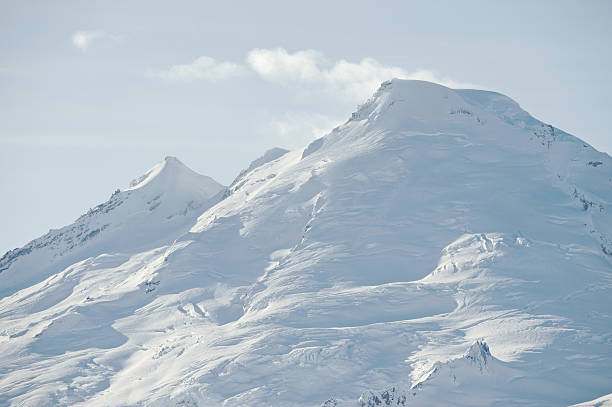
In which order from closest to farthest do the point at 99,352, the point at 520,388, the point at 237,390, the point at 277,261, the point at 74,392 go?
the point at 520,388 < the point at 237,390 < the point at 74,392 < the point at 99,352 < the point at 277,261

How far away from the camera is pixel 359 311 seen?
15700 centimetres

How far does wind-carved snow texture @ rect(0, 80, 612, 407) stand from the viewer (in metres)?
134

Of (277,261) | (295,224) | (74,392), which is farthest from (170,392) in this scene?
(295,224)

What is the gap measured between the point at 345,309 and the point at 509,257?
3183 cm

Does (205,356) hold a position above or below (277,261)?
below

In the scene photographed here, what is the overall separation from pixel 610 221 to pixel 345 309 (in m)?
61.6

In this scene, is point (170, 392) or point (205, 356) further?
point (205, 356)

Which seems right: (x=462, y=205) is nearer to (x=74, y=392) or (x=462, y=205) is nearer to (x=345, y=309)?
(x=345, y=309)

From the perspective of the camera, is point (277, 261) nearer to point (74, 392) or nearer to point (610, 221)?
point (74, 392)

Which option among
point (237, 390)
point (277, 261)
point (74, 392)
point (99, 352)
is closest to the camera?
point (237, 390)

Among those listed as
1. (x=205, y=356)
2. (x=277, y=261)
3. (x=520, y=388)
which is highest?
(x=277, y=261)

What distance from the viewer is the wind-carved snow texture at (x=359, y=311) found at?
134 m

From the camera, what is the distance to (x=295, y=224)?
19100 centimetres

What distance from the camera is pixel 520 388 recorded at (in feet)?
423
